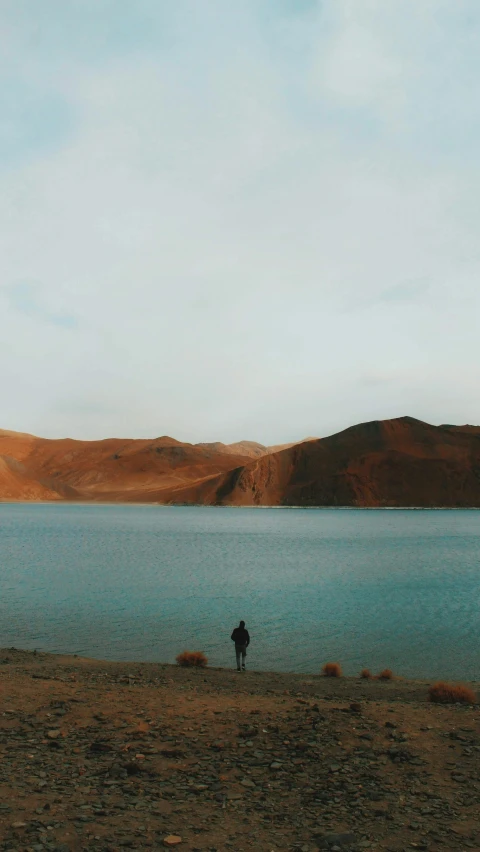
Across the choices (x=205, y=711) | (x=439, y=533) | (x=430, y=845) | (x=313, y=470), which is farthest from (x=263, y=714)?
(x=313, y=470)

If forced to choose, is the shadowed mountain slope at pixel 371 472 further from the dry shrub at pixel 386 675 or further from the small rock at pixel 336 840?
the small rock at pixel 336 840

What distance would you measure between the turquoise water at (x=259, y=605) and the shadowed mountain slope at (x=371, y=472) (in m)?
109

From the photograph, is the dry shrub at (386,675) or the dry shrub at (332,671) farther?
the dry shrub at (332,671)

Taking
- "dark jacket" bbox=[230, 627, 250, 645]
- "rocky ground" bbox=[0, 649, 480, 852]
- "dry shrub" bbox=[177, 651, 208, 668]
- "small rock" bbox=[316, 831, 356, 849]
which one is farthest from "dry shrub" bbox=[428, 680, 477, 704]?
"small rock" bbox=[316, 831, 356, 849]

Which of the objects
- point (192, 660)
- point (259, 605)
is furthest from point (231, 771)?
point (259, 605)

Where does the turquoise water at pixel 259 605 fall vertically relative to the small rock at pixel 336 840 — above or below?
below

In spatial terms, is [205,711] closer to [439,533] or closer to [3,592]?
[3,592]

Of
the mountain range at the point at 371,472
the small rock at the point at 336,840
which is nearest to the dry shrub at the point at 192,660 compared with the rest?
the small rock at the point at 336,840

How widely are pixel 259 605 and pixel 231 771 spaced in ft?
66.2

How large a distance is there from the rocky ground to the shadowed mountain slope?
157 m

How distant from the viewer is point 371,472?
168m

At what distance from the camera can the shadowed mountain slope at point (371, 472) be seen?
165 meters

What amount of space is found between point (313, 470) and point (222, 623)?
6131 inches

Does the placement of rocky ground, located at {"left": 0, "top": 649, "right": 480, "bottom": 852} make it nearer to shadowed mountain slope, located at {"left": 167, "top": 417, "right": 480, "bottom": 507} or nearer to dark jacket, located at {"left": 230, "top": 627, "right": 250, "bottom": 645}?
dark jacket, located at {"left": 230, "top": 627, "right": 250, "bottom": 645}
